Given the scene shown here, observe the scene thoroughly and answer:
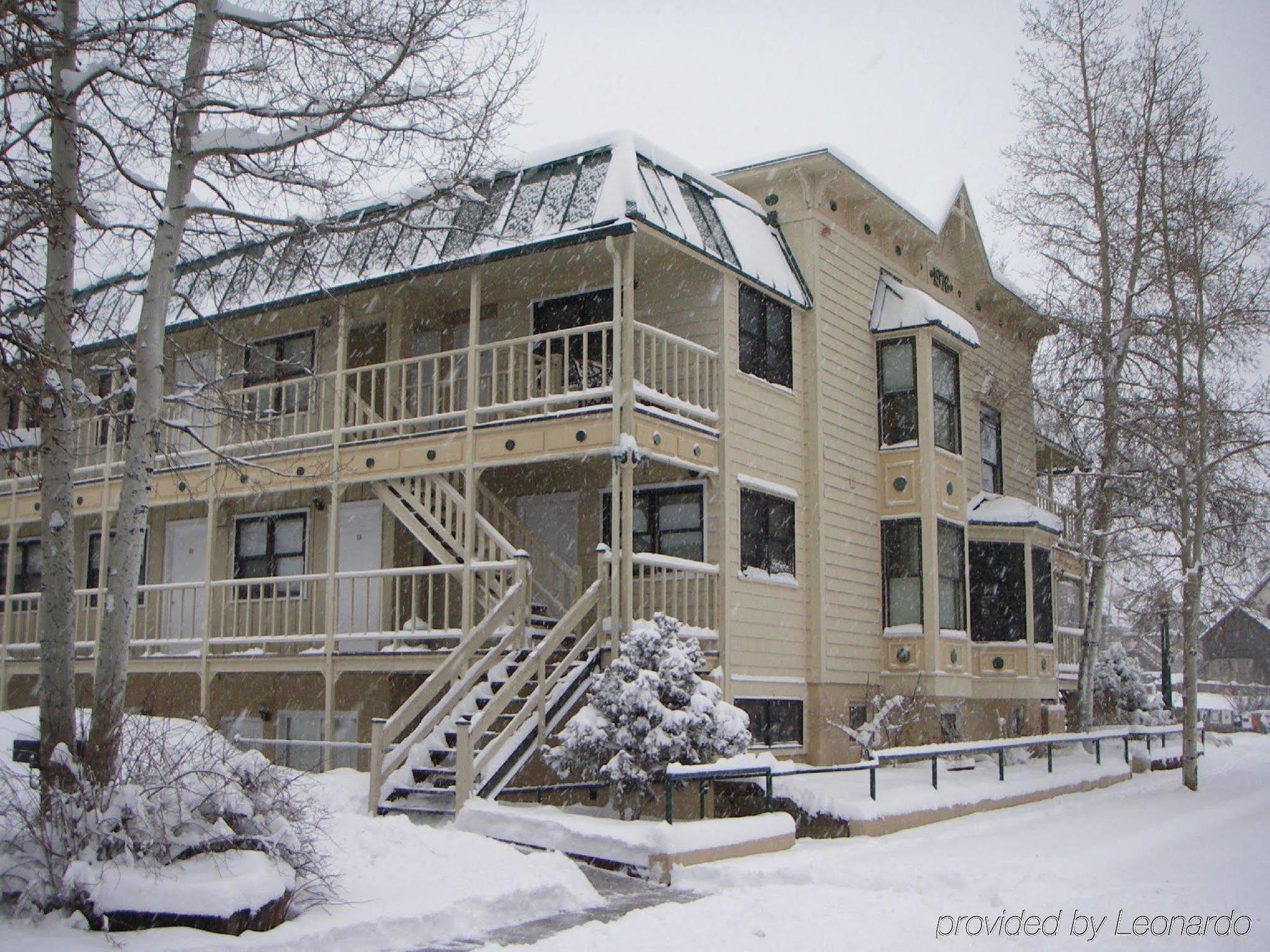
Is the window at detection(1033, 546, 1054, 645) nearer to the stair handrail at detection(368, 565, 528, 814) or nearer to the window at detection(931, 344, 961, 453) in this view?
the window at detection(931, 344, 961, 453)

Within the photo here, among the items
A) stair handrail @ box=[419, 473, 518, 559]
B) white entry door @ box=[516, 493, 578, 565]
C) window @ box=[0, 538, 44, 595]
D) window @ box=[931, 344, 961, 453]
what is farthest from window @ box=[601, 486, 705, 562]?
window @ box=[0, 538, 44, 595]

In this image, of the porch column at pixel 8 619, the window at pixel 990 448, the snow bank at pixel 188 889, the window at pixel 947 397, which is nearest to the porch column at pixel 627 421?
the window at pixel 947 397

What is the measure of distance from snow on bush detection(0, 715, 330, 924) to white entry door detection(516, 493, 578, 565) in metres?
10.1

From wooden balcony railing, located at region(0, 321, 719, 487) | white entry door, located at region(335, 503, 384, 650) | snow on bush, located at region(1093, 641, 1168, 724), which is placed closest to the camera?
wooden balcony railing, located at region(0, 321, 719, 487)

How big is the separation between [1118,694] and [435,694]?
19817mm

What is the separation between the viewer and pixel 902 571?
2031 centimetres

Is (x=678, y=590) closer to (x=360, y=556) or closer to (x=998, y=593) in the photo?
(x=360, y=556)

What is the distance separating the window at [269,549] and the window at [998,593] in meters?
11.8

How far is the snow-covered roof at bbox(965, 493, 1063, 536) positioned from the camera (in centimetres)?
2212

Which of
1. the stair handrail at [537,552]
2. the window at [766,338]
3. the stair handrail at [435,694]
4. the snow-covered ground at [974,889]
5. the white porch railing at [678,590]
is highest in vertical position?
the window at [766,338]

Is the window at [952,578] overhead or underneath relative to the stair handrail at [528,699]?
overhead

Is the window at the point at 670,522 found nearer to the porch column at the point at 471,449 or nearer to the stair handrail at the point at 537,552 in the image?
the stair handrail at the point at 537,552

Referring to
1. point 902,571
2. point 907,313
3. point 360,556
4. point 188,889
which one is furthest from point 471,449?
point 188,889

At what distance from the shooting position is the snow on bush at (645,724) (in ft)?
40.7
